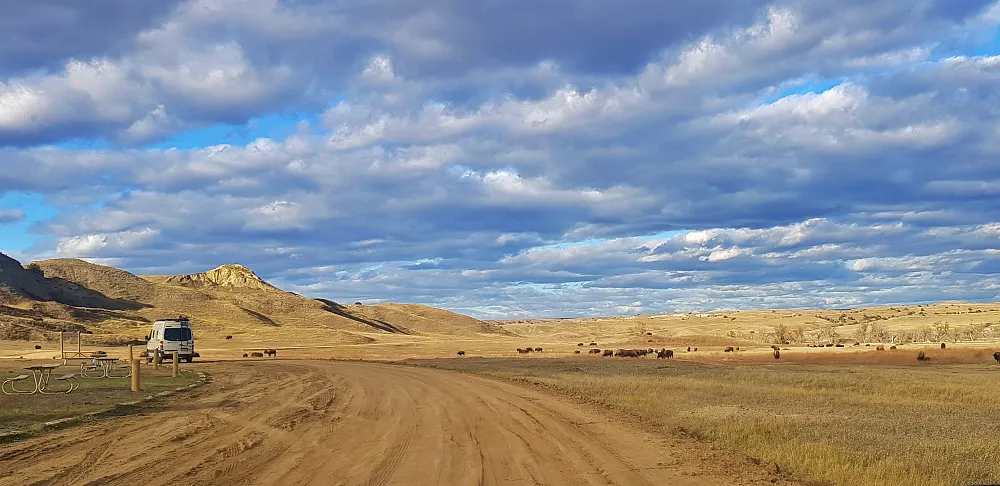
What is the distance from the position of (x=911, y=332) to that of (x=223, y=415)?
8943 cm

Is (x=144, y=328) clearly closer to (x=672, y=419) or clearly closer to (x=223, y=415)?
(x=223, y=415)

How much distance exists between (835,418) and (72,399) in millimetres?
19626

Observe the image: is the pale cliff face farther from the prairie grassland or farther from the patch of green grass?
the prairie grassland

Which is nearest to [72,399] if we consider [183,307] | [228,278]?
[183,307]

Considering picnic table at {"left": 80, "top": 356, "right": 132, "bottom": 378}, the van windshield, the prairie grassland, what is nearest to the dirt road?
the prairie grassland

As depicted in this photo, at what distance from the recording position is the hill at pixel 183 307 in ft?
309

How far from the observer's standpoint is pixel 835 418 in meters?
17.1

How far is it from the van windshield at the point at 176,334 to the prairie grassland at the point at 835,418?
79.6 feet

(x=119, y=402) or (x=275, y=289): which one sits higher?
(x=275, y=289)

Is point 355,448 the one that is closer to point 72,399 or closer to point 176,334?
point 72,399

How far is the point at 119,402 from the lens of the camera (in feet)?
69.2

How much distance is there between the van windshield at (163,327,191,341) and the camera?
46.5 meters

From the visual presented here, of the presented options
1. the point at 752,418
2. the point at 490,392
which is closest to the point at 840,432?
the point at 752,418

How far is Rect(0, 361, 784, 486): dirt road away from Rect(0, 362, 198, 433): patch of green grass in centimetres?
164
